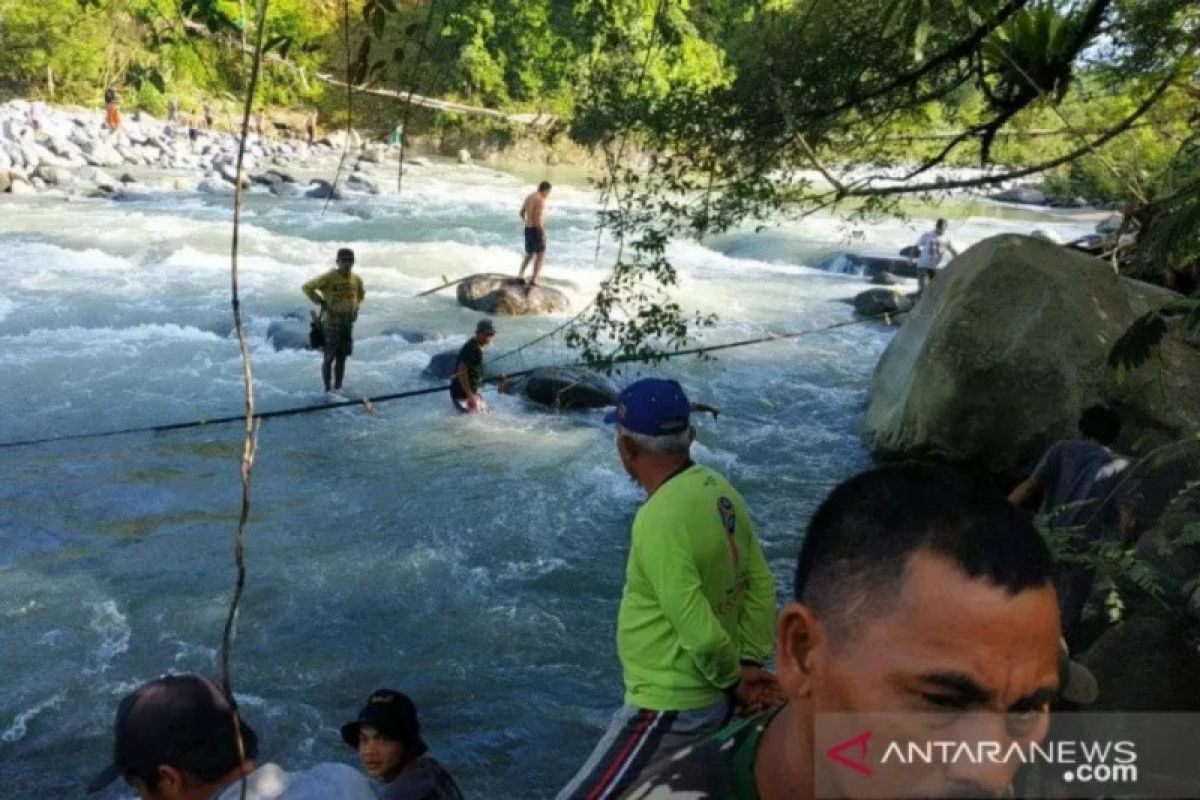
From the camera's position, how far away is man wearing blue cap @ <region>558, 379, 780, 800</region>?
2441mm

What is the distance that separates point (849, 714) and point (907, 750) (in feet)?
0.23

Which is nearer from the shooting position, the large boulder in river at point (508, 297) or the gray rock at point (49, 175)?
the large boulder in river at point (508, 297)

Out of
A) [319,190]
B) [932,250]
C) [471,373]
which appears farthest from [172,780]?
[319,190]

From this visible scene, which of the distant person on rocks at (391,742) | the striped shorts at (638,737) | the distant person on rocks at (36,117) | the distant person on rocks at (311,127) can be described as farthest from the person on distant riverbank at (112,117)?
the striped shorts at (638,737)

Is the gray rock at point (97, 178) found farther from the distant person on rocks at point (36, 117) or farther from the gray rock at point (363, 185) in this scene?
the gray rock at point (363, 185)

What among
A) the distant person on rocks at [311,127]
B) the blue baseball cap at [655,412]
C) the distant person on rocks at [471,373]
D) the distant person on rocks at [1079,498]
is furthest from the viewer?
the distant person on rocks at [311,127]

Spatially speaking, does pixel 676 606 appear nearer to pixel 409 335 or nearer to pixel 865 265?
pixel 409 335

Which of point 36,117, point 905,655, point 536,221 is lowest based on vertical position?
point 36,117

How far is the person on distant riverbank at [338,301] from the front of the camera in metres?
9.86

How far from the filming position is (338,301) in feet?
32.6

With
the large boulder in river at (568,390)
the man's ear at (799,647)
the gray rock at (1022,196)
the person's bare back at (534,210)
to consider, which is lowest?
the large boulder in river at (568,390)

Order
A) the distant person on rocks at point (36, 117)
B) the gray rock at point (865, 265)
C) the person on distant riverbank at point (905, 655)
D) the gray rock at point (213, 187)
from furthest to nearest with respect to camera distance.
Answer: the distant person on rocks at point (36, 117) < the gray rock at point (213, 187) < the gray rock at point (865, 265) < the person on distant riverbank at point (905, 655)

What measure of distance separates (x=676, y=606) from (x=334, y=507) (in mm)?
5989

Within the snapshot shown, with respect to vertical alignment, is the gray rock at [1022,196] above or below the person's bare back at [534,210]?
above
